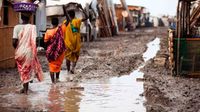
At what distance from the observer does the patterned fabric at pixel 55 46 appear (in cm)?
1168

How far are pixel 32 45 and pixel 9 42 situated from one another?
15.2 feet

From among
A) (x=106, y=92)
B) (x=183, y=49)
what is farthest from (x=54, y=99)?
(x=183, y=49)

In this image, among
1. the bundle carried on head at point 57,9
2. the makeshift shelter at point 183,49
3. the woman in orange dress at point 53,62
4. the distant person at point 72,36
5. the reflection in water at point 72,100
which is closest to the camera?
the reflection in water at point 72,100

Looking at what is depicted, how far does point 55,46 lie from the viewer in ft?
38.5

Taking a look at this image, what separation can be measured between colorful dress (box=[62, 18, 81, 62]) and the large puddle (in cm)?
159

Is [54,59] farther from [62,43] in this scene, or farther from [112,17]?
[112,17]

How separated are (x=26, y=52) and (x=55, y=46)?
83.8 inches

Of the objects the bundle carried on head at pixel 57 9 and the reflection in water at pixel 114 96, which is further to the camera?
the bundle carried on head at pixel 57 9

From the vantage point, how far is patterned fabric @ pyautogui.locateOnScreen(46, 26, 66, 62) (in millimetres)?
11680

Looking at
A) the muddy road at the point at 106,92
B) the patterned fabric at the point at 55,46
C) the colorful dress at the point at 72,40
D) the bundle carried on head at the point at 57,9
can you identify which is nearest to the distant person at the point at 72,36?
the colorful dress at the point at 72,40

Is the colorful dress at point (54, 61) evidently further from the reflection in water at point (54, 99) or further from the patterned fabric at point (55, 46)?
the reflection in water at point (54, 99)

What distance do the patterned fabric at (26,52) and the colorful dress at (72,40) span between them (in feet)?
11.2

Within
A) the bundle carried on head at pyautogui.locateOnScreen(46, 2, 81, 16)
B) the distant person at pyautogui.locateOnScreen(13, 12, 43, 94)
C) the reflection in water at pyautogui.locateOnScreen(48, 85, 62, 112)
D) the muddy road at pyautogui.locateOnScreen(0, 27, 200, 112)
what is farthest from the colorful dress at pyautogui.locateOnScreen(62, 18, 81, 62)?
the bundle carried on head at pyautogui.locateOnScreen(46, 2, 81, 16)

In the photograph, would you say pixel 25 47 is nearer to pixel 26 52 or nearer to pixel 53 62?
pixel 26 52
